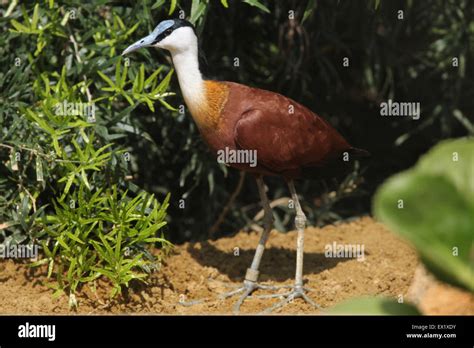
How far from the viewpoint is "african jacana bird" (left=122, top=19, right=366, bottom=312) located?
407 cm

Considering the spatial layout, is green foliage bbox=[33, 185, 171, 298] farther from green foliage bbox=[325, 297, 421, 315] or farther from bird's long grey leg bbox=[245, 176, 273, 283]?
green foliage bbox=[325, 297, 421, 315]

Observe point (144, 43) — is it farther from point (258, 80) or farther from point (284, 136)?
point (258, 80)

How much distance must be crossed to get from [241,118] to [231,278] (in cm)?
113

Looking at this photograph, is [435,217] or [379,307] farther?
[379,307]

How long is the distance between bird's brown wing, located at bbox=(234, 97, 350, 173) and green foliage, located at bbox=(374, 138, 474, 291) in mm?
2819

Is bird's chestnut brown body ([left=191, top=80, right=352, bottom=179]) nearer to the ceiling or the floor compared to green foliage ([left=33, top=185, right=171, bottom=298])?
nearer to the ceiling

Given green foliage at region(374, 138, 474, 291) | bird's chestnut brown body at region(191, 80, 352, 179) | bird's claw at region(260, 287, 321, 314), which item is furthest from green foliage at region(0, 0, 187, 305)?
green foliage at region(374, 138, 474, 291)

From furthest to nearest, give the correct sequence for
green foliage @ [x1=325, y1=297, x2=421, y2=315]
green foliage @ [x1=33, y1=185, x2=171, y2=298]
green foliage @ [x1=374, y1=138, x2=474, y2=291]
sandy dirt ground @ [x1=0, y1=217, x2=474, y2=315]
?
sandy dirt ground @ [x1=0, y1=217, x2=474, y2=315], green foliage @ [x1=33, y1=185, x2=171, y2=298], green foliage @ [x1=325, y1=297, x2=421, y2=315], green foliage @ [x1=374, y1=138, x2=474, y2=291]

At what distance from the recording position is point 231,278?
4660 mm

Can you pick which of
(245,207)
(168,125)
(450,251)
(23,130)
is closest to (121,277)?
(23,130)

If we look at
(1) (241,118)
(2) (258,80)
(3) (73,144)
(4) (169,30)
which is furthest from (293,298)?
(2) (258,80)

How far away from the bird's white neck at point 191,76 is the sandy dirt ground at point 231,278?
42.8 inches

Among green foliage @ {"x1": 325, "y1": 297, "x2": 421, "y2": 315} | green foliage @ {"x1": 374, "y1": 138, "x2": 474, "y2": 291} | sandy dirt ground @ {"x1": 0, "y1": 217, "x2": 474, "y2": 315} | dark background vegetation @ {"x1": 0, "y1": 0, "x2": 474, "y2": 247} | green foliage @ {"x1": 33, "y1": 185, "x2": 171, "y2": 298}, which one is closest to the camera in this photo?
green foliage @ {"x1": 374, "y1": 138, "x2": 474, "y2": 291}

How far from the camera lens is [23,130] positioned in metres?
4.29
